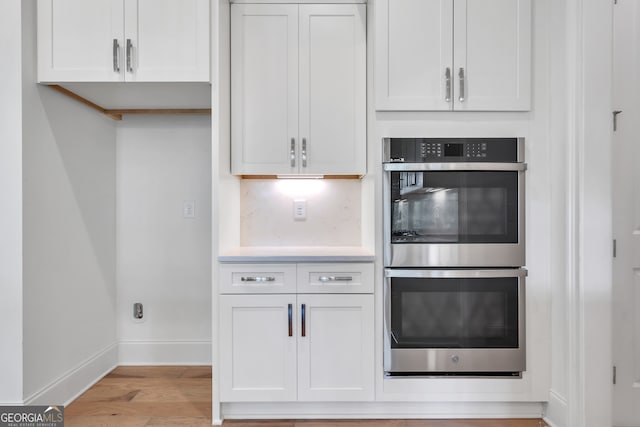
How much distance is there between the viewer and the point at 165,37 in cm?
202

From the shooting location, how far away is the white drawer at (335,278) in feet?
6.75

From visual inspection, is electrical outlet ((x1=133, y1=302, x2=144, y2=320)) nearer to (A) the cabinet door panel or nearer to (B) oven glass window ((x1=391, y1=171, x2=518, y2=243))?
(A) the cabinet door panel

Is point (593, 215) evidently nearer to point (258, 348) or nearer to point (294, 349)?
point (294, 349)

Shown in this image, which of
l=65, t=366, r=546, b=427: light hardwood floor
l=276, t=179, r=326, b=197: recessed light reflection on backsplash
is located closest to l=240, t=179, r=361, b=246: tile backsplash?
l=276, t=179, r=326, b=197: recessed light reflection on backsplash

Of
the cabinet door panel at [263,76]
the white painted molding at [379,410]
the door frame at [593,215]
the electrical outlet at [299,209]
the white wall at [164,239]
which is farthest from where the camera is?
the white wall at [164,239]

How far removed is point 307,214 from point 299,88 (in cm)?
83

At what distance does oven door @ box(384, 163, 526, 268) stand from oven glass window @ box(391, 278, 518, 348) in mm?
129

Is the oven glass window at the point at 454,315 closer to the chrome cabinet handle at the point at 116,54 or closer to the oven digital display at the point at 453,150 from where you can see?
the oven digital display at the point at 453,150

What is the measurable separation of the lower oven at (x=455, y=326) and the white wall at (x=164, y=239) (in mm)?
1403

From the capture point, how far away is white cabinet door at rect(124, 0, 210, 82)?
6.59ft

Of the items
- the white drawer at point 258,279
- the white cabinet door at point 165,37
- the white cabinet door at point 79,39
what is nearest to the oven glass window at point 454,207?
the white drawer at point 258,279

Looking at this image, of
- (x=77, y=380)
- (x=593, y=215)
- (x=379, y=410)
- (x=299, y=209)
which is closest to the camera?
(x=593, y=215)

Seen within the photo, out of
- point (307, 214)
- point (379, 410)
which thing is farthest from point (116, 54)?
point (379, 410)

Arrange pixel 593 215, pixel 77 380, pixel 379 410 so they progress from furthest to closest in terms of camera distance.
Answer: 1. pixel 77 380
2. pixel 379 410
3. pixel 593 215
